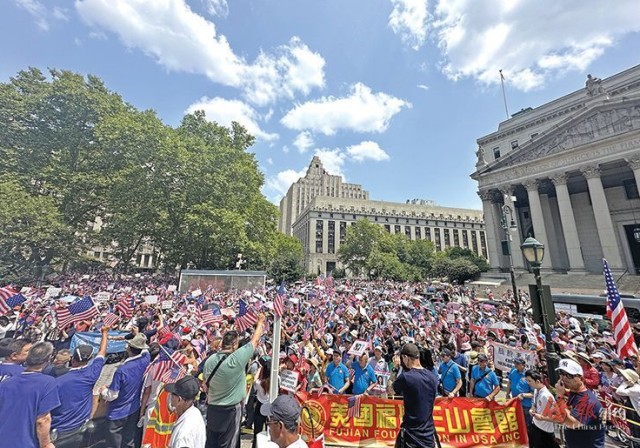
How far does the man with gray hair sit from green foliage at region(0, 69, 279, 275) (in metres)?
22.5

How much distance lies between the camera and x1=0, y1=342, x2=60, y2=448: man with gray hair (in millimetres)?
2918

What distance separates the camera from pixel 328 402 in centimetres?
592

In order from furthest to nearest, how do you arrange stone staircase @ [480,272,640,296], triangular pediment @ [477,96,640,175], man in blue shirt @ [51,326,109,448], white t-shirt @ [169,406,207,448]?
triangular pediment @ [477,96,640,175] → stone staircase @ [480,272,640,296] → man in blue shirt @ [51,326,109,448] → white t-shirt @ [169,406,207,448]

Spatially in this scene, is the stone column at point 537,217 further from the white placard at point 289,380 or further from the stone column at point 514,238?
the white placard at point 289,380

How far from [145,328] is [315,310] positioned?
30.8 feet

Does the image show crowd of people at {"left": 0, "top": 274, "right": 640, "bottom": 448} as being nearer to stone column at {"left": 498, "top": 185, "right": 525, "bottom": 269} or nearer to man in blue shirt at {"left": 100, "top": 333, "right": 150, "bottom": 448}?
man in blue shirt at {"left": 100, "top": 333, "right": 150, "bottom": 448}

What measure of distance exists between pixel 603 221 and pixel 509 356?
3006 centimetres

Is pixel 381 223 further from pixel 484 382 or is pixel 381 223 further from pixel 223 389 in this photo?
pixel 223 389

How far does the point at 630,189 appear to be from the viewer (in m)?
30.3

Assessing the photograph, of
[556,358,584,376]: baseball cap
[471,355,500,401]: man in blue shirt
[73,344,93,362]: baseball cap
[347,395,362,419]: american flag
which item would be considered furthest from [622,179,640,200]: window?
[73,344,93,362]: baseball cap

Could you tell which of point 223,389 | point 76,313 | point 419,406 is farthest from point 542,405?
point 76,313

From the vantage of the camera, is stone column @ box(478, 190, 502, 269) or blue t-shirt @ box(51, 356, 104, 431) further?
stone column @ box(478, 190, 502, 269)

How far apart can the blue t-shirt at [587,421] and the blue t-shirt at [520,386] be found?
1.86 metres

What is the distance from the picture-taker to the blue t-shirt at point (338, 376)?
6.36 metres
